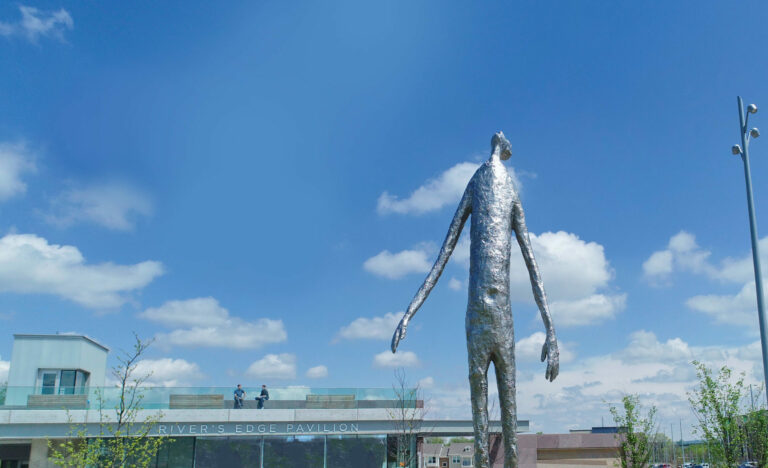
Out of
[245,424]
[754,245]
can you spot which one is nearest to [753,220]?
[754,245]

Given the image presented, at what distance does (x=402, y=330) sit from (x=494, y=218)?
180 centimetres

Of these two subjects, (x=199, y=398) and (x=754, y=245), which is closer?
(x=754, y=245)

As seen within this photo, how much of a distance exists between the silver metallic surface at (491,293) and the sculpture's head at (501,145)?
26cm

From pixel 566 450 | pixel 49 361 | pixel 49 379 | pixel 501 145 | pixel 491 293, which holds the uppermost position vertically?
pixel 501 145

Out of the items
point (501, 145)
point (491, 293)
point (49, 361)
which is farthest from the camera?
point (49, 361)

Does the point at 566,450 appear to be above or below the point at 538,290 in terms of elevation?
below

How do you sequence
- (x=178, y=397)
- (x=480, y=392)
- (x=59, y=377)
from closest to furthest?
(x=480, y=392) < (x=178, y=397) < (x=59, y=377)

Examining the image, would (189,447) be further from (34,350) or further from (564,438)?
(564,438)

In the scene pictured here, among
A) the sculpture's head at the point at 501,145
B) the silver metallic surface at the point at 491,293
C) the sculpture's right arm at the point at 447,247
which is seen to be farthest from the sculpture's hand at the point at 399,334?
the sculpture's head at the point at 501,145

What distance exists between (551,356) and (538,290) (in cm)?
91

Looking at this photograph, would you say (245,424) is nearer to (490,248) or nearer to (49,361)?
(49,361)

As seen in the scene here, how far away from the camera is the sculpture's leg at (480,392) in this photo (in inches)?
292

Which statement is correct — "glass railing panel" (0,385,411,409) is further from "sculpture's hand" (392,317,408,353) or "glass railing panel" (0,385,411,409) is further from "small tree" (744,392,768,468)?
"sculpture's hand" (392,317,408,353)

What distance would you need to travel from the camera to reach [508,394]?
7.53m
